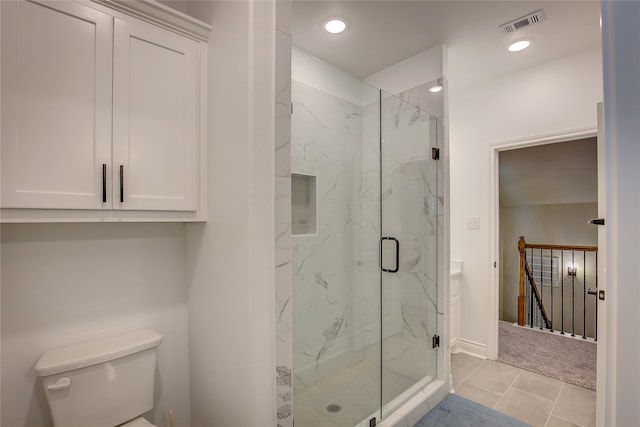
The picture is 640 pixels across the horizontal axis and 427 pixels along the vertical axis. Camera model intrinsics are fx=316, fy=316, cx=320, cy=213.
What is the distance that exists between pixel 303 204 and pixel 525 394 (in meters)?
2.16

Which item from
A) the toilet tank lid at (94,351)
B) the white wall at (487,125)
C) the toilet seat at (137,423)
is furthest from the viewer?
the white wall at (487,125)

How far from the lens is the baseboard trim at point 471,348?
293 cm

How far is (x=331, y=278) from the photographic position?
251cm

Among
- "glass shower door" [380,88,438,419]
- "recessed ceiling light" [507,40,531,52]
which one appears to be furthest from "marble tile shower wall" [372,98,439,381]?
"recessed ceiling light" [507,40,531,52]

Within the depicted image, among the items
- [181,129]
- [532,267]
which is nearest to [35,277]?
[181,129]

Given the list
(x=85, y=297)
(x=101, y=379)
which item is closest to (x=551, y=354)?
(x=101, y=379)

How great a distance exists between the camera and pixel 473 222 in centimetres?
303

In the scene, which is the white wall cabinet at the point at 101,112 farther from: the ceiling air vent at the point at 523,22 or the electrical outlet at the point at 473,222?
the electrical outlet at the point at 473,222

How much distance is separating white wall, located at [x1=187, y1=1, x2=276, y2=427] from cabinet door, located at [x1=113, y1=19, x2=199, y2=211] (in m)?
0.10

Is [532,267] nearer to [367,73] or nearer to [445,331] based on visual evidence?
[445,331]

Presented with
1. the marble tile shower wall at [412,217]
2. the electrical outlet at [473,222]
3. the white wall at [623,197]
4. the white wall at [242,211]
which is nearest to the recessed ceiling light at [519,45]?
the marble tile shower wall at [412,217]

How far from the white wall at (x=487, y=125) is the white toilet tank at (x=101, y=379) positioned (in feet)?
8.94

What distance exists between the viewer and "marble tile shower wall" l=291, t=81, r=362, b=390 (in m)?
→ 2.24

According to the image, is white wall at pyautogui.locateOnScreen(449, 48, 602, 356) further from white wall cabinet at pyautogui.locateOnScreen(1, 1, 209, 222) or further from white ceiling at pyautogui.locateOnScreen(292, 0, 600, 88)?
white wall cabinet at pyautogui.locateOnScreen(1, 1, 209, 222)
